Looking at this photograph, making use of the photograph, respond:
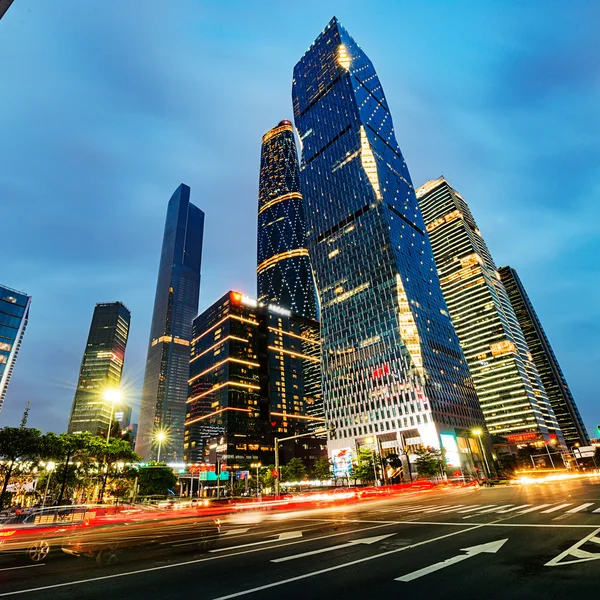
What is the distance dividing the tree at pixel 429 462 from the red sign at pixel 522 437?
10067 centimetres

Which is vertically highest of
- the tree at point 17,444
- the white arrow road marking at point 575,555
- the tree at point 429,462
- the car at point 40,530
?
the tree at point 17,444

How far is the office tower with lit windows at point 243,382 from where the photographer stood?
144875 millimetres

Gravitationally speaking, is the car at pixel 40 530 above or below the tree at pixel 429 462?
below

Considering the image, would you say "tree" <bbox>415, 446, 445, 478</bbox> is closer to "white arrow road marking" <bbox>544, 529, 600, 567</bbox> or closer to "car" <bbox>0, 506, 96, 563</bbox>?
"car" <bbox>0, 506, 96, 563</bbox>

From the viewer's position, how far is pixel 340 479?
99750mm

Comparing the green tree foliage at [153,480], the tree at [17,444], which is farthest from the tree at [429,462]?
the tree at [17,444]

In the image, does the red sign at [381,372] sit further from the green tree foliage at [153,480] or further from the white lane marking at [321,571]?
the white lane marking at [321,571]

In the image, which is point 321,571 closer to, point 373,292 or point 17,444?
point 17,444

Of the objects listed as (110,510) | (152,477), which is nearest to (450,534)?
(110,510)

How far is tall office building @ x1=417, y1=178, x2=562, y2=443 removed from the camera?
534ft

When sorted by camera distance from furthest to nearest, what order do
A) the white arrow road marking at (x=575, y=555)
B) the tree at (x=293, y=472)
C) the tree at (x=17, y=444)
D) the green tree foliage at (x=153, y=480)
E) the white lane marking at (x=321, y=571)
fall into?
the tree at (x=293, y=472)
the green tree foliage at (x=153, y=480)
the tree at (x=17, y=444)
the white arrow road marking at (x=575, y=555)
the white lane marking at (x=321, y=571)

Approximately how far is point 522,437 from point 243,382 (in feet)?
433

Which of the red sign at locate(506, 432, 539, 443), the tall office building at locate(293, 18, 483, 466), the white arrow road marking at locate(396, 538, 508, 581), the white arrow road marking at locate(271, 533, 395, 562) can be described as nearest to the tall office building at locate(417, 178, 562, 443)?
Result: the red sign at locate(506, 432, 539, 443)

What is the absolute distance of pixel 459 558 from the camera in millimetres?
8453
